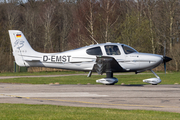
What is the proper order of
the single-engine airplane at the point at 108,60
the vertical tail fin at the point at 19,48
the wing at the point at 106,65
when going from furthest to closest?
the vertical tail fin at the point at 19,48
the single-engine airplane at the point at 108,60
the wing at the point at 106,65

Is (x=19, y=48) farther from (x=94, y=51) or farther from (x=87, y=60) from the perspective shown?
(x=94, y=51)

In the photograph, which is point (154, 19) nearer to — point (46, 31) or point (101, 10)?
point (101, 10)

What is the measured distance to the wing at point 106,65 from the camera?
16.2 metres

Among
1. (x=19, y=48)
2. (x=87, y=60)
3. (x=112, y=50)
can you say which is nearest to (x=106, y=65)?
(x=112, y=50)

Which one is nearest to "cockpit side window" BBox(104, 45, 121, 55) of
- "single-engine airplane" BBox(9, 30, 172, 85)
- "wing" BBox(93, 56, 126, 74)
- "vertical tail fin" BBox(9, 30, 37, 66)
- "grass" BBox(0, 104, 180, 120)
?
"single-engine airplane" BBox(9, 30, 172, 85)

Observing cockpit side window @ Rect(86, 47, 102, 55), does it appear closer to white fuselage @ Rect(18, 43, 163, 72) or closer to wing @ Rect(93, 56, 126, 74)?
white fuselage @ Rect(18, 43, 163, 72)

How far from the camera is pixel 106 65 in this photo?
16.4 metres

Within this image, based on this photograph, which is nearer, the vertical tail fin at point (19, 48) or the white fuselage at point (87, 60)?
the white fuselage at point (87, 60)

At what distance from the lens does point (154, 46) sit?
43.9 meters

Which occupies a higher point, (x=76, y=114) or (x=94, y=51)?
(x=94, y=51)

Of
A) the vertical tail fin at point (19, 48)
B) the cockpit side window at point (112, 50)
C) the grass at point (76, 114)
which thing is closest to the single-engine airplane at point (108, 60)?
the cockpit side window at point (112, 50)

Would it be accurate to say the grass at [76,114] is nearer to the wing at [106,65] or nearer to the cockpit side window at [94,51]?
the wing at [106,65]

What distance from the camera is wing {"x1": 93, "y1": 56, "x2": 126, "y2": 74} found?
16172mm

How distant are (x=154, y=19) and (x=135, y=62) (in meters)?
32.0
